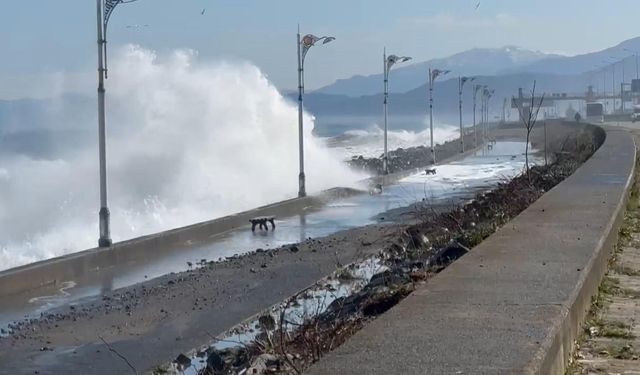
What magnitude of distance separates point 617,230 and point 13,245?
13017 mm

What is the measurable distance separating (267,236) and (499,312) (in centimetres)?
1570

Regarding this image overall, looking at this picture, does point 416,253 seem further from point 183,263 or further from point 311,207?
point 311,207

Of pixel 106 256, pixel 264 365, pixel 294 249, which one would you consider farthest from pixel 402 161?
pixel 264 365

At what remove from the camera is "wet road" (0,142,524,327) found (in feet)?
48.1

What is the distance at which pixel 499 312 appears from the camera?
6.89m

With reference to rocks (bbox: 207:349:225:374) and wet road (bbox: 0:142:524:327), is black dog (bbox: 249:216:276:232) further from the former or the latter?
rocks (bbox: 207:349:225:374)

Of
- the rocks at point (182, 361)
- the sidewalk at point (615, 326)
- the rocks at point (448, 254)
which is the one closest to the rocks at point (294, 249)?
the rocks at point (448, 254)

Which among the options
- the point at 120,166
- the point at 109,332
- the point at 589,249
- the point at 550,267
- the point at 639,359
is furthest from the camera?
the point at 120,166

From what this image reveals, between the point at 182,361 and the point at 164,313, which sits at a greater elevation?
the point at 182,361

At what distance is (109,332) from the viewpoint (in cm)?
1188

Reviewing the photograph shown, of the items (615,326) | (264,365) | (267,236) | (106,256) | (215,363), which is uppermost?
(615,326)

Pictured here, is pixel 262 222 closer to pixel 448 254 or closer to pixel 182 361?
pixel 448 254

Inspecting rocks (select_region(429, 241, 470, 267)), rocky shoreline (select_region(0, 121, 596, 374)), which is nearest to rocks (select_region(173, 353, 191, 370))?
rocky shoreline (select_region(0, 121, 596, 374))

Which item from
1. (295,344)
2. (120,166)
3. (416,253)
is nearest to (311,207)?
(120,166)
